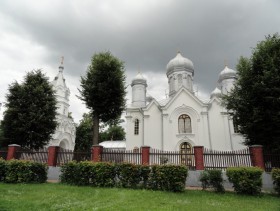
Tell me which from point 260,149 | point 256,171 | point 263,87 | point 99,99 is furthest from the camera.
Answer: point 99,99

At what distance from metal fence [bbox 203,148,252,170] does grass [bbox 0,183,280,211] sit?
3241 mm

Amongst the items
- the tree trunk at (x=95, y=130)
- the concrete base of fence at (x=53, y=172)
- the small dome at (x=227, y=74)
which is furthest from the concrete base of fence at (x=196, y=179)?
the small dome at (x=227, y=74)

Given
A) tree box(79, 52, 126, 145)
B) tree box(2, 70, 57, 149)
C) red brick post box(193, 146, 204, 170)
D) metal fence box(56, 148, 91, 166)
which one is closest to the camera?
red brick post box(193, 146, 204, 170)

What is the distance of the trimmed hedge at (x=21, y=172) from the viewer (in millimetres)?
11992

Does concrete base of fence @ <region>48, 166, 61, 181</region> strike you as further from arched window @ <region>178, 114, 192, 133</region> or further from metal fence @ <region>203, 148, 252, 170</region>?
arched window @ <region>178, 114, 192, 133</region>

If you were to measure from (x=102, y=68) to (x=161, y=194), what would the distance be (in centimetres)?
1310

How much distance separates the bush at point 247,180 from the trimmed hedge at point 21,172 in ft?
33.4

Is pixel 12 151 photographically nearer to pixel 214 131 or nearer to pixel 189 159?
pixel 189 159

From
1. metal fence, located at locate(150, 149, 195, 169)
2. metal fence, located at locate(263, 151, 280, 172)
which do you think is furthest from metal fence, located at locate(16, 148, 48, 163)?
metal fence, located at locate(263, 151, 280, 172)

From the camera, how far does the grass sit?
24.2 feet

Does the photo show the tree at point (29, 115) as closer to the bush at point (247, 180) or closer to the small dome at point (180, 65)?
the bush at point (247, 180)

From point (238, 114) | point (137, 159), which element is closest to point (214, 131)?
point (238, 114)

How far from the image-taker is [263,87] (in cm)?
1427

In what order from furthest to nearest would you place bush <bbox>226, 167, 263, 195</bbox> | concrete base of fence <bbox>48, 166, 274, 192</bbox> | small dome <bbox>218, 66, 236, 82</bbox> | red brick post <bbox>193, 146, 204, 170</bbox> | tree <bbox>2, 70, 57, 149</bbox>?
small dome <bbox>218, 66, 236, 82</bbox> → tree <bbox>2, 70, 57, 149</bbox> → red brick post <bbox>193, 146, 204, 170</bbox> → concrete base of fence <bbox>48, 166, 274, 192</bbox> → bush <bbox>226, 167, 263, 195</bbox>
